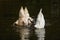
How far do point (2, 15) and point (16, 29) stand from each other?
0.53 m

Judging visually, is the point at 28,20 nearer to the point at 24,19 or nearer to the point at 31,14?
the point at 24,19

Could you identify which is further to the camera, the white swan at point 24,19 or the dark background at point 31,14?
the white swan at point 24,19

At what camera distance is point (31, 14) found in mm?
3771

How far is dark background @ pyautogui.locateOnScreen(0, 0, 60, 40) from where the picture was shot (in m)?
3.10

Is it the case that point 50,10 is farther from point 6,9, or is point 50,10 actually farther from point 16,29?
point 16,29

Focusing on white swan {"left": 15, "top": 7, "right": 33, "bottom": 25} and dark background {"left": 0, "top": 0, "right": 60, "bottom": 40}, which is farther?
white swan {"left": 15, "top": 7, "right": 33, "bottom": 25}

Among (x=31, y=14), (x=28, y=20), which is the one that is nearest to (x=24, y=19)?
(x=28, y=20)

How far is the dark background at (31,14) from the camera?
3.10m

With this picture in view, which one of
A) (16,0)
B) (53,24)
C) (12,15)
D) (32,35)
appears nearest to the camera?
(32,35)

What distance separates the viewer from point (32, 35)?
3094 millimetres

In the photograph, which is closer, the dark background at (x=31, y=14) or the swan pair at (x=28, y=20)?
the dark background at (x=31, y=14)

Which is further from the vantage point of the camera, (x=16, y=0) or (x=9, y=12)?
(x=16, y=0)

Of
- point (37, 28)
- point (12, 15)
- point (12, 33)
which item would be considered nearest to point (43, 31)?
point (37, 28)

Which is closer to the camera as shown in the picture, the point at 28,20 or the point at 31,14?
the point at 28,20
